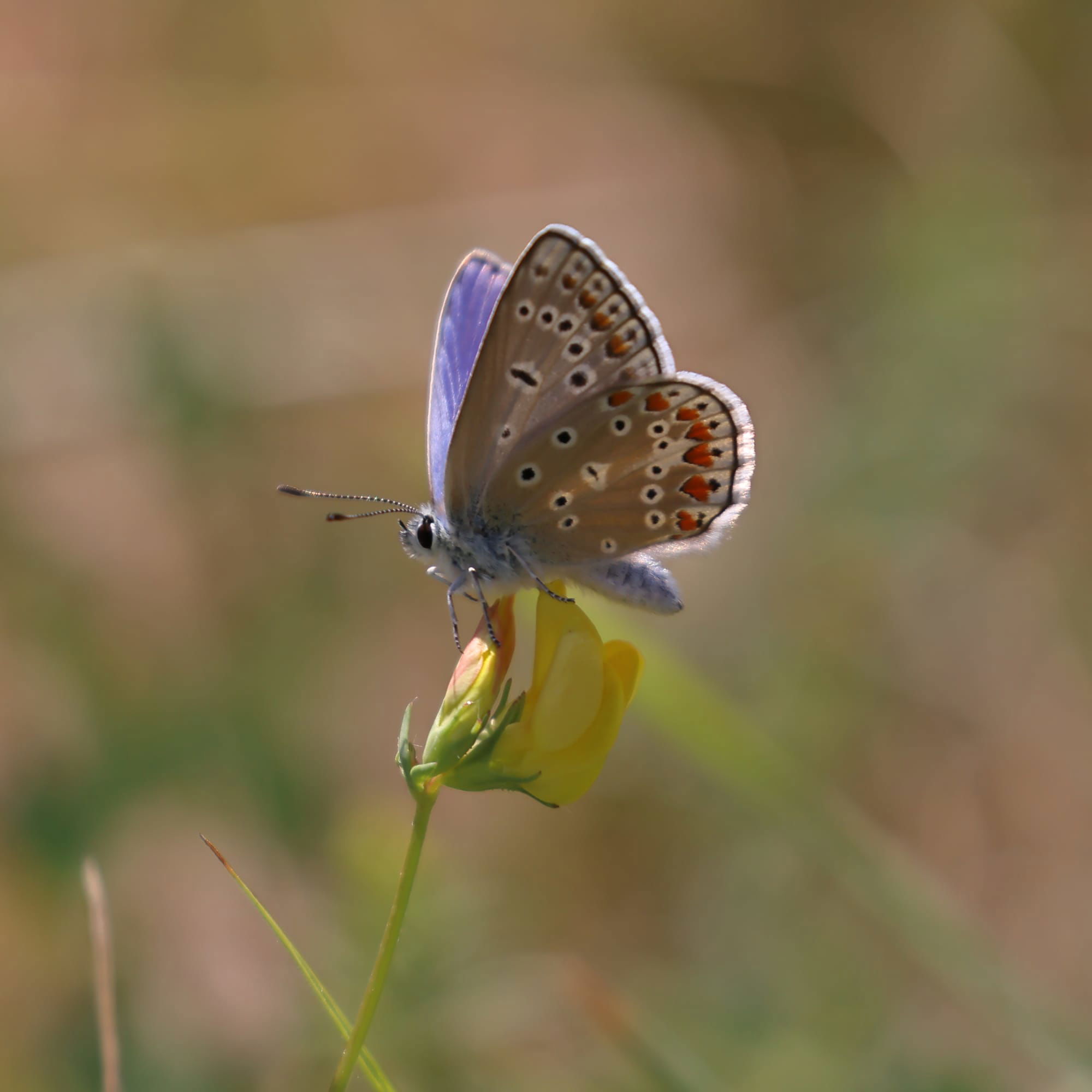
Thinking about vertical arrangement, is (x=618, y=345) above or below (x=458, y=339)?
above

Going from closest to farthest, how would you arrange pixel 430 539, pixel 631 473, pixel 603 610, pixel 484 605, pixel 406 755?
1. pixel 406 755
2. pixel 484 605
3. pixel 631 473
4. pixel 430 539
5. pixel 603 610

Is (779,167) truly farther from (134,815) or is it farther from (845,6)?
(134,815)

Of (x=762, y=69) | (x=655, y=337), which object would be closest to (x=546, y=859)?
(x=655, y=337)

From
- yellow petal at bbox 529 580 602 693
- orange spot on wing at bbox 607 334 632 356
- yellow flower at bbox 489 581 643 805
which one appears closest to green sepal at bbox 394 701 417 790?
yellow flower at bbox 489 581 643 805

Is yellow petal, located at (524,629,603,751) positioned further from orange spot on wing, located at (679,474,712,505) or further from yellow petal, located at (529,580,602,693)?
orange spot on wing, located at (679,474,712,505)

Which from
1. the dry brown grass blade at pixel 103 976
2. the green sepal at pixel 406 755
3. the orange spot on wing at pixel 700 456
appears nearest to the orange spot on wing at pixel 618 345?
the orange spot on wing at pixel 700 456

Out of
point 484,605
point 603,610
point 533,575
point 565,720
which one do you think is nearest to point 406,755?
point 565,720

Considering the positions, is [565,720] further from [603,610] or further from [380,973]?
[603,610]
